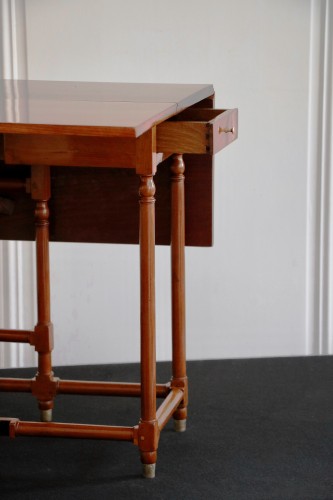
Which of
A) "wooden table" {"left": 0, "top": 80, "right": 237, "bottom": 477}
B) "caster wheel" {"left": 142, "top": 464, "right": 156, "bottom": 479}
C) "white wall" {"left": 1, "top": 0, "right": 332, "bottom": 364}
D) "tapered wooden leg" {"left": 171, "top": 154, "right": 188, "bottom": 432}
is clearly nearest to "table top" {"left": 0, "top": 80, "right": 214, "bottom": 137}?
"wooden table" {"left": 0, "top": 80, "right": 237, "bottom": 477}

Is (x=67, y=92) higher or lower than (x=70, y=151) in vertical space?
higher

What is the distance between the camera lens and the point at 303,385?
324 centimetres

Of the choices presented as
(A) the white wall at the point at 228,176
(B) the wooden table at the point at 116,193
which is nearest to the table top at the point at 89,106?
→ (B) the wooden table at the point at 116,193

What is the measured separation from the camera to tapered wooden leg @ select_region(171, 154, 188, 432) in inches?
104

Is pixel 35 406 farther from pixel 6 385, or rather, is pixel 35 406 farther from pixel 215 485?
pixel 215 485

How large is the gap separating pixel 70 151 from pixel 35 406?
1.08 m

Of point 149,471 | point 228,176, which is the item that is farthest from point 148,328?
point 228,176

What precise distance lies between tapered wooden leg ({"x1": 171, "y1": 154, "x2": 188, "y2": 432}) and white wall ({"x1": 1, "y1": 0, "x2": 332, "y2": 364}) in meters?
0.78

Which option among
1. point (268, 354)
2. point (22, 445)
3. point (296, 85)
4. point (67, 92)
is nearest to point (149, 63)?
point (296, 85)

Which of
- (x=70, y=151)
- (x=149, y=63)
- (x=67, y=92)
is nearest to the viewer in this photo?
(x=70, y=151)

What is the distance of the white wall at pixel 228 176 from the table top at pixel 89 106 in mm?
478

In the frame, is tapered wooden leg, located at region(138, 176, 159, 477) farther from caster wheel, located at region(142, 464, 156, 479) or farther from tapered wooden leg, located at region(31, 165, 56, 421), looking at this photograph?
tapered wooden leg, located at region(31, 165, 56, 421)

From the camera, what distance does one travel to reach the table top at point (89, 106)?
6.34 ft

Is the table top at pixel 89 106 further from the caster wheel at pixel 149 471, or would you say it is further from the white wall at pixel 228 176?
the caster wheel at pixel 149 471
